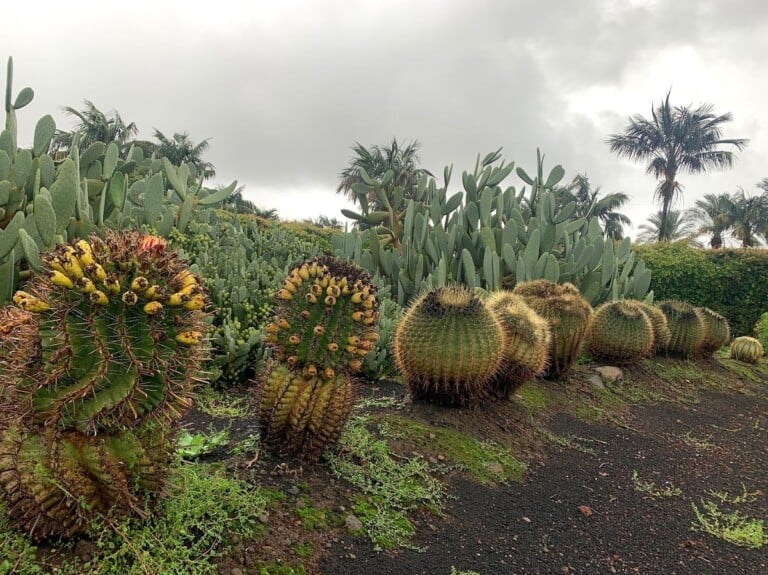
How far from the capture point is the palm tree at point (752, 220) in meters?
31.1

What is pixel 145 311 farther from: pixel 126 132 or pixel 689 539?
pixel 126 132

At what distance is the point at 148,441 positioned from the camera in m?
1.86

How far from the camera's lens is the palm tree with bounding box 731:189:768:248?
31062mm

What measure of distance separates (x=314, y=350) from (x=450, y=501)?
1.04 metres

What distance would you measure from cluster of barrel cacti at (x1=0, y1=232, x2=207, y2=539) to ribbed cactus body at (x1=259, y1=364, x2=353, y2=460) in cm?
84

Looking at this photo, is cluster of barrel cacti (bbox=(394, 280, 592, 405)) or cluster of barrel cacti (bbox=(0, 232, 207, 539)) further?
cluster of barrel cacti (bbox=(394, 280, 592, 405))

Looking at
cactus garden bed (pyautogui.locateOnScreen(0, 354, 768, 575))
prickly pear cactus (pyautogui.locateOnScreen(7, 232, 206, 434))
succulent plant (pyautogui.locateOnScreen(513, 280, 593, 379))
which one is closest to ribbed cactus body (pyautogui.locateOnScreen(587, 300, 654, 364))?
succulent plant (pyautogui.locateOnScreen(513, 280, 593, 379))

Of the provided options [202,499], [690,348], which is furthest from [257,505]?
[690,348]

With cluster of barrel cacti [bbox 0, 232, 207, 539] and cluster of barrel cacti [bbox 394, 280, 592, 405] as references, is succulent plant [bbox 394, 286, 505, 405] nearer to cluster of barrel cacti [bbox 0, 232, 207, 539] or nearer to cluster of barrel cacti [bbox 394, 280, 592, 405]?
cluster of barrel cacti [bbox 394, 280, 592, 405]

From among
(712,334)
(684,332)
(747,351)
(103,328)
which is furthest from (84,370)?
(747,351)

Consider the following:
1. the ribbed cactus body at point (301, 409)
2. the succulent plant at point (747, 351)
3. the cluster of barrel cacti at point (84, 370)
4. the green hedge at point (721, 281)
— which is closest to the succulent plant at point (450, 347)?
the ribbed cactus body at point (301, 409)

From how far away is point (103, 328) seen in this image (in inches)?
65.6

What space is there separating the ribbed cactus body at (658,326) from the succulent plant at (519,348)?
10.3 feet

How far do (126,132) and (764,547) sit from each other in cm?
2900
